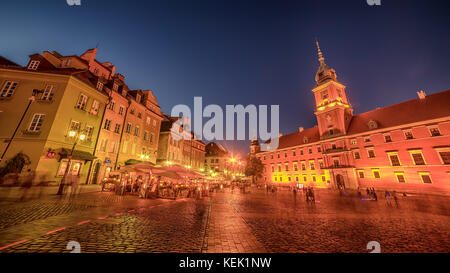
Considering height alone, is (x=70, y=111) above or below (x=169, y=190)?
above

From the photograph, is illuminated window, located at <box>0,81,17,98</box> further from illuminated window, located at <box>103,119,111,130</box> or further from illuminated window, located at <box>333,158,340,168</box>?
illuminated window, located at <box>333,158,340,168</box>

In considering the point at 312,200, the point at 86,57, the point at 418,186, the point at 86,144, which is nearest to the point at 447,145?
the point at 418,186

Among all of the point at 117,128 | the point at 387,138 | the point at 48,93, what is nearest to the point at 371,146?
the point at 387,138

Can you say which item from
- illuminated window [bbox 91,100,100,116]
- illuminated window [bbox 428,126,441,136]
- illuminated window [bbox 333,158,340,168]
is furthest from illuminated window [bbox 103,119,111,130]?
illuminated window [bbox 428,126,441,136]

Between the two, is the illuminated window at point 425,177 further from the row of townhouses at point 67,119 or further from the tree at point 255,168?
the row of townhouses at point 67,119

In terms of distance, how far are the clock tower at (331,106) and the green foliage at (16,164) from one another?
157ft

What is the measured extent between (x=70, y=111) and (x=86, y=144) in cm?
391

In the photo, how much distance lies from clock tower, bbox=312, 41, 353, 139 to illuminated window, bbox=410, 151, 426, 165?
10.6 m

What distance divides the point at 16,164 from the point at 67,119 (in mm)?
5508

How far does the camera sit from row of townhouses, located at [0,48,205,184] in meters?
15.6

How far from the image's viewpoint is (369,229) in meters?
6.64

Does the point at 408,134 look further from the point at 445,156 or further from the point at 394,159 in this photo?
the point at 445,156

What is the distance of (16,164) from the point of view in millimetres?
14219
